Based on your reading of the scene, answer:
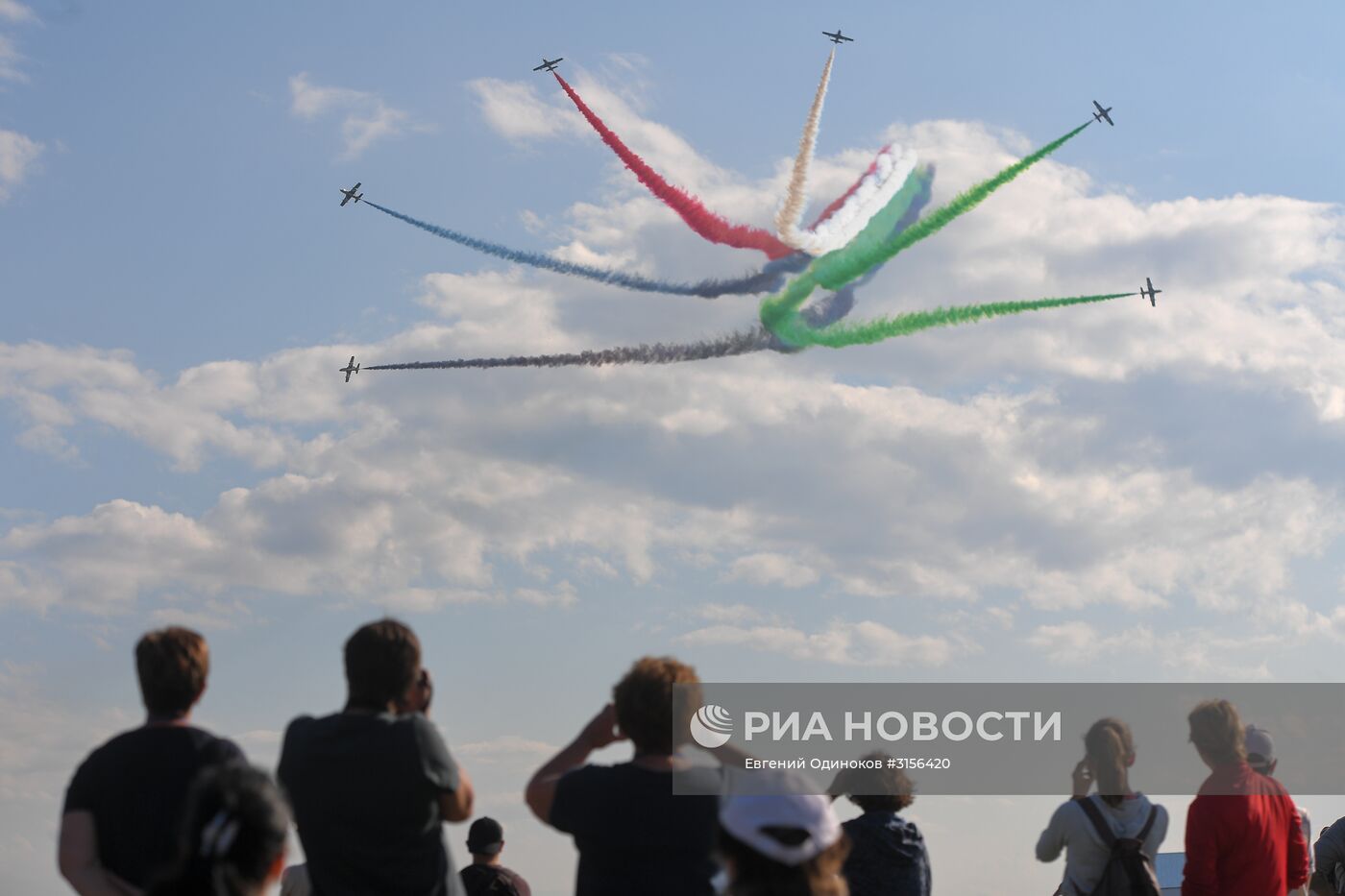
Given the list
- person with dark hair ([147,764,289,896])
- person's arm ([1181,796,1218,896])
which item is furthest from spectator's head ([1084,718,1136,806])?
person with dark hair ([147,764,289,896])

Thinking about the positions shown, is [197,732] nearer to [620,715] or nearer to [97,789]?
[97,789]

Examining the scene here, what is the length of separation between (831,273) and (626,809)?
34018 millimetres

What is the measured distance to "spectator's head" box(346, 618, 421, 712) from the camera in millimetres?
6188

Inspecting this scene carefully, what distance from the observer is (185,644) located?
6.18m

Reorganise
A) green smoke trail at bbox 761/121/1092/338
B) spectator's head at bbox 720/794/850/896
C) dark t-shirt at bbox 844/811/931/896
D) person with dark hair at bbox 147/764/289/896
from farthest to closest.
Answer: green smoke trail at bbox 761/121/1092/338
dark t-shirt at bbox 844/811/931/896
spectator's head at bbox 720/794/850/896
person with dark hair at bbox 147/764/289/896

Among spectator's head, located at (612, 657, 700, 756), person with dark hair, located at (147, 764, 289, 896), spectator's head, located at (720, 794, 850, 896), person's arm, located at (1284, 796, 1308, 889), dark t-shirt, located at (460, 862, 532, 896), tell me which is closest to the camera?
person with dark hair, located at (147, 764, 289, 896)

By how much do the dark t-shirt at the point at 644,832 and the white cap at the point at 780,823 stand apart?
175 centimetres

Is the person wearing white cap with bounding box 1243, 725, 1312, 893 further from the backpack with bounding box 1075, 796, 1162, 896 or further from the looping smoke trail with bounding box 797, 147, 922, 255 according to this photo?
the looping smoke trail with bounding box 797, 147, 922, 255

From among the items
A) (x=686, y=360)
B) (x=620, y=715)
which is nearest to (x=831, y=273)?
(x=686, y=360)

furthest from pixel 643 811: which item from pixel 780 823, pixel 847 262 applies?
pixel 847 262

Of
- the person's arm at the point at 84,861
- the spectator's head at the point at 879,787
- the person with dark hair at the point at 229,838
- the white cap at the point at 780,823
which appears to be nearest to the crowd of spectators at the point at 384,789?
the person's arm at the point at 84,861

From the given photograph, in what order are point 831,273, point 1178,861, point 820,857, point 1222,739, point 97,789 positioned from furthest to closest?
point 831,273, point 1178,861, point 1222,739, point 97,789, point 820,857

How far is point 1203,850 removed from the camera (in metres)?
8.28

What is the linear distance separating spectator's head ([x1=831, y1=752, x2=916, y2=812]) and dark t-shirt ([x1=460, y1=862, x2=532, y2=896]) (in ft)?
8.82
